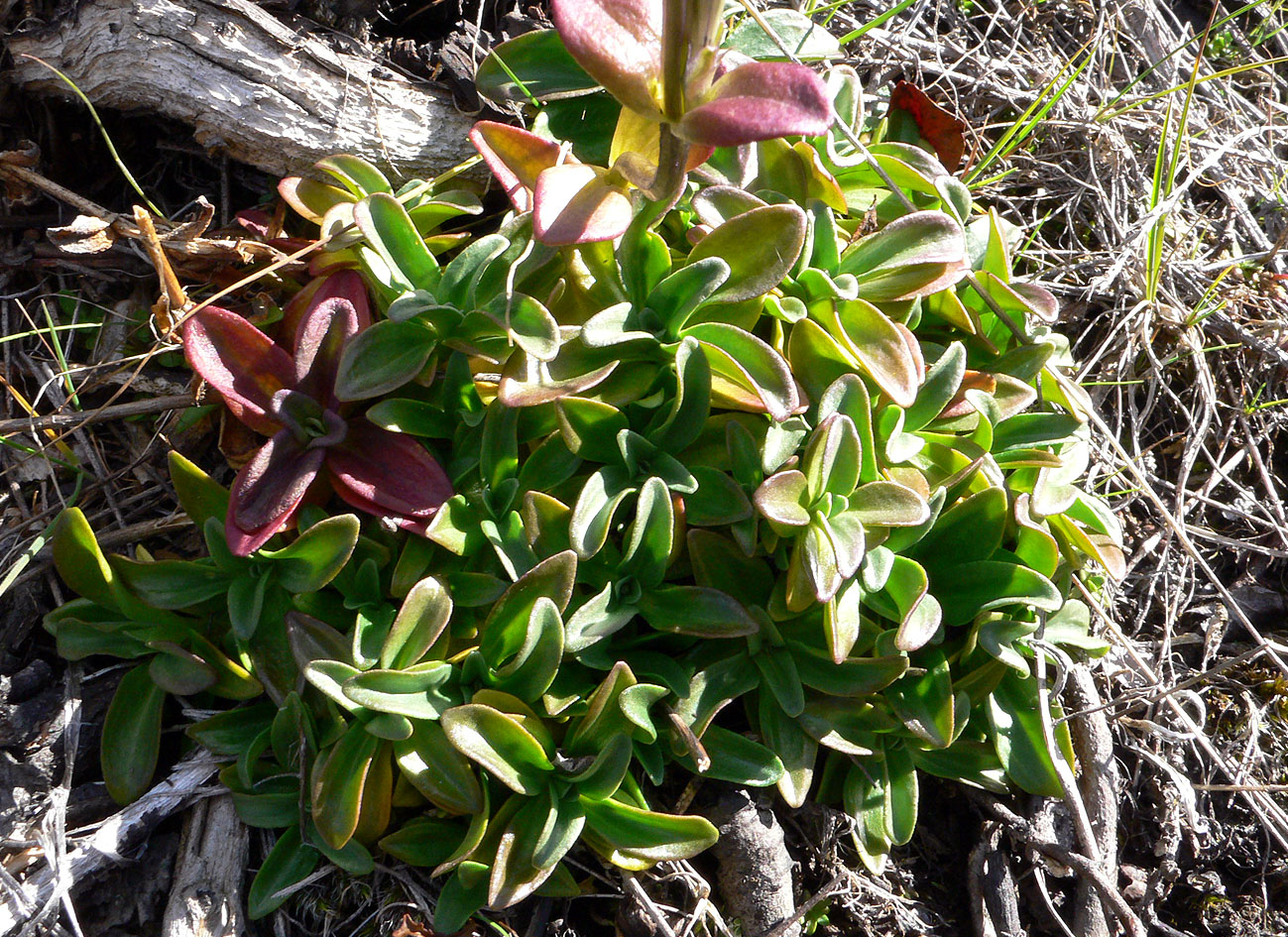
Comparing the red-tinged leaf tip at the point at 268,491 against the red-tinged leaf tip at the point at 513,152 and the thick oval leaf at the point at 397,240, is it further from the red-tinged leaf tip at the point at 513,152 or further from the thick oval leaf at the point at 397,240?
the red-tinged leaf tip at the point at 513,152

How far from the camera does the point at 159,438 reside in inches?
87.1

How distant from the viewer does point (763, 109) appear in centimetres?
152

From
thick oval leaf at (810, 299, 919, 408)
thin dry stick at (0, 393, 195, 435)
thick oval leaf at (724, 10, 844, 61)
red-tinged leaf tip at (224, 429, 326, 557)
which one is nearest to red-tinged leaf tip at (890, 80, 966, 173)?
thick oval leaf at (724, 10, 844, 61)

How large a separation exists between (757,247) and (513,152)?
517mm

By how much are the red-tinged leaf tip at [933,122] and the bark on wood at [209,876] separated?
227 centimetres

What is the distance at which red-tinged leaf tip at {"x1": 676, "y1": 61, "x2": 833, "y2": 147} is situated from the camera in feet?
4.92

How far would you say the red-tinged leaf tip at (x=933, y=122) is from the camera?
2.55 meters

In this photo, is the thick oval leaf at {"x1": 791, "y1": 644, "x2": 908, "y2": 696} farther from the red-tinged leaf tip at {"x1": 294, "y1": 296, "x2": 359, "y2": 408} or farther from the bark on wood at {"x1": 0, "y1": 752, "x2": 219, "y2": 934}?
the bark on wood at {"x1": 0, "y1": 752, "x2": 219, "y2": 934}

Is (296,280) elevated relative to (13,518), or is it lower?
elevated

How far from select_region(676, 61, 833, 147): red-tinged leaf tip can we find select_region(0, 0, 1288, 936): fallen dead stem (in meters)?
1.07

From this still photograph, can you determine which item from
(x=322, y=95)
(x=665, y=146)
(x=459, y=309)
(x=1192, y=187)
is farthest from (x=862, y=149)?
(x=1192, y=187)

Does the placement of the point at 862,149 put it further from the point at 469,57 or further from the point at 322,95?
the point at 322,95

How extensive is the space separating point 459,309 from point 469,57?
0.83 meters

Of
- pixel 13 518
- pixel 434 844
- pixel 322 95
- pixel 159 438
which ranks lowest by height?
pixel 434 844
